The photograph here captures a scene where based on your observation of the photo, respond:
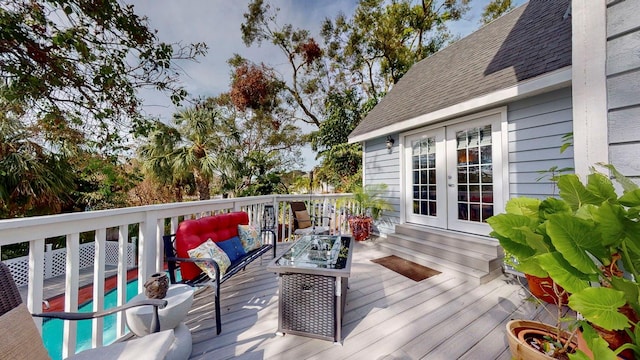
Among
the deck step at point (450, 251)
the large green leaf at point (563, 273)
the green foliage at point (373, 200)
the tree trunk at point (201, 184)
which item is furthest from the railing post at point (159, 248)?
the tree trunk at point (201, 184)

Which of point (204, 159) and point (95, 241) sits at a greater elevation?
point (204, 159)

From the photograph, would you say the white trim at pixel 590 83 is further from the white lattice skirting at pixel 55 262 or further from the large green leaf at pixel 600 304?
the white lattice skirting at pixel 55 262

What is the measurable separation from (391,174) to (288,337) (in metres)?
3.88

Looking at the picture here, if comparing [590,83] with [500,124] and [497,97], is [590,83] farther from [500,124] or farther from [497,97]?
[500,124]

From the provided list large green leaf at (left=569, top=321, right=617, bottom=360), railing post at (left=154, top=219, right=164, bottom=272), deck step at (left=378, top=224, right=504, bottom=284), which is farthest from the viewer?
deck step at (left=378, top=224, right=504, bottom=284)

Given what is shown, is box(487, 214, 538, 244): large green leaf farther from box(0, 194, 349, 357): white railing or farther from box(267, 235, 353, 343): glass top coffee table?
box(0, 194, 349, 357): white railing

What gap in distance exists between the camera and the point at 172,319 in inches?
64.7

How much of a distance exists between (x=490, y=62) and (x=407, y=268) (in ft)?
12.0

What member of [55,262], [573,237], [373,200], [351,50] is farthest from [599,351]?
[351,50]

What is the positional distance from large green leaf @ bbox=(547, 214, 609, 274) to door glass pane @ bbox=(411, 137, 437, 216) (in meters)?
3.57

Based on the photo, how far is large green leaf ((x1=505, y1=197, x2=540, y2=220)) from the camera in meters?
1.26

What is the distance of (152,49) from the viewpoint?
3.19 meters

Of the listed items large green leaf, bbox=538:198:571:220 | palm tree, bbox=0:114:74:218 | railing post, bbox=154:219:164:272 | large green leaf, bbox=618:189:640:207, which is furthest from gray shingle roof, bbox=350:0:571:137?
palm tree, bbox=0:114:74:218

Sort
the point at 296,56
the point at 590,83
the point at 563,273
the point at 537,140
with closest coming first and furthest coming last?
1. the point at 563,273
2. the point at 590,83
3. the point at 537,140
4. the point at 296,56
